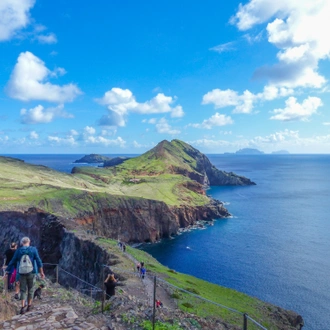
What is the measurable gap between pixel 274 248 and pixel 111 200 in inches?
1994

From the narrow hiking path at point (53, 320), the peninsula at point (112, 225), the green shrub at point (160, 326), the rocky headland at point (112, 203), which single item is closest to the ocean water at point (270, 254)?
the rocky headland at point (112, 203)

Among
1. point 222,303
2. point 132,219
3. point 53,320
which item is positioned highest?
point 53,320

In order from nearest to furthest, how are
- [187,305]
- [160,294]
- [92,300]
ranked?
1. [92,300]
2. [187,305]
3. [160,294]

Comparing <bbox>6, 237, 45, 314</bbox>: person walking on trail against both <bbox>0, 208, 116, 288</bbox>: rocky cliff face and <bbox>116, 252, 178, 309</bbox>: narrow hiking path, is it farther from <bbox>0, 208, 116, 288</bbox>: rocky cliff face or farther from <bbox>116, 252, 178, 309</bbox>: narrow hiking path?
<bbox>0, 208, 116, 288</bbox>: rocky cliff face

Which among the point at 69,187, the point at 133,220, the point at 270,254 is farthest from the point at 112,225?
the point at 270,254

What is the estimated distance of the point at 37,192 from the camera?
9069 centimetres

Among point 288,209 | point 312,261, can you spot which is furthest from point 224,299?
point 288,209

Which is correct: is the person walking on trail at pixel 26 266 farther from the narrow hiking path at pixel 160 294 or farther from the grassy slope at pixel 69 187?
the grassy slope at pixel 69 187

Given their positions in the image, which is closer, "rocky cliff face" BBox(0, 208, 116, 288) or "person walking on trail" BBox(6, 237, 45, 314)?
"person walking on trail" BBox(6, 237, 45, 314)

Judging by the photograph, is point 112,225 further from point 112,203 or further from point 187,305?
point 187,305

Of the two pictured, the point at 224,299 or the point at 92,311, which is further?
the point at 224,299

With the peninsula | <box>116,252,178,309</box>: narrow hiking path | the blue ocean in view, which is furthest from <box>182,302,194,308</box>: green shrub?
the blue ocean

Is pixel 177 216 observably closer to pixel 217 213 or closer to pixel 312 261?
pixel 217 213

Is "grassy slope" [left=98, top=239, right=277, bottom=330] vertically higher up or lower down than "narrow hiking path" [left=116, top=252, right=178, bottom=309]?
lower down
